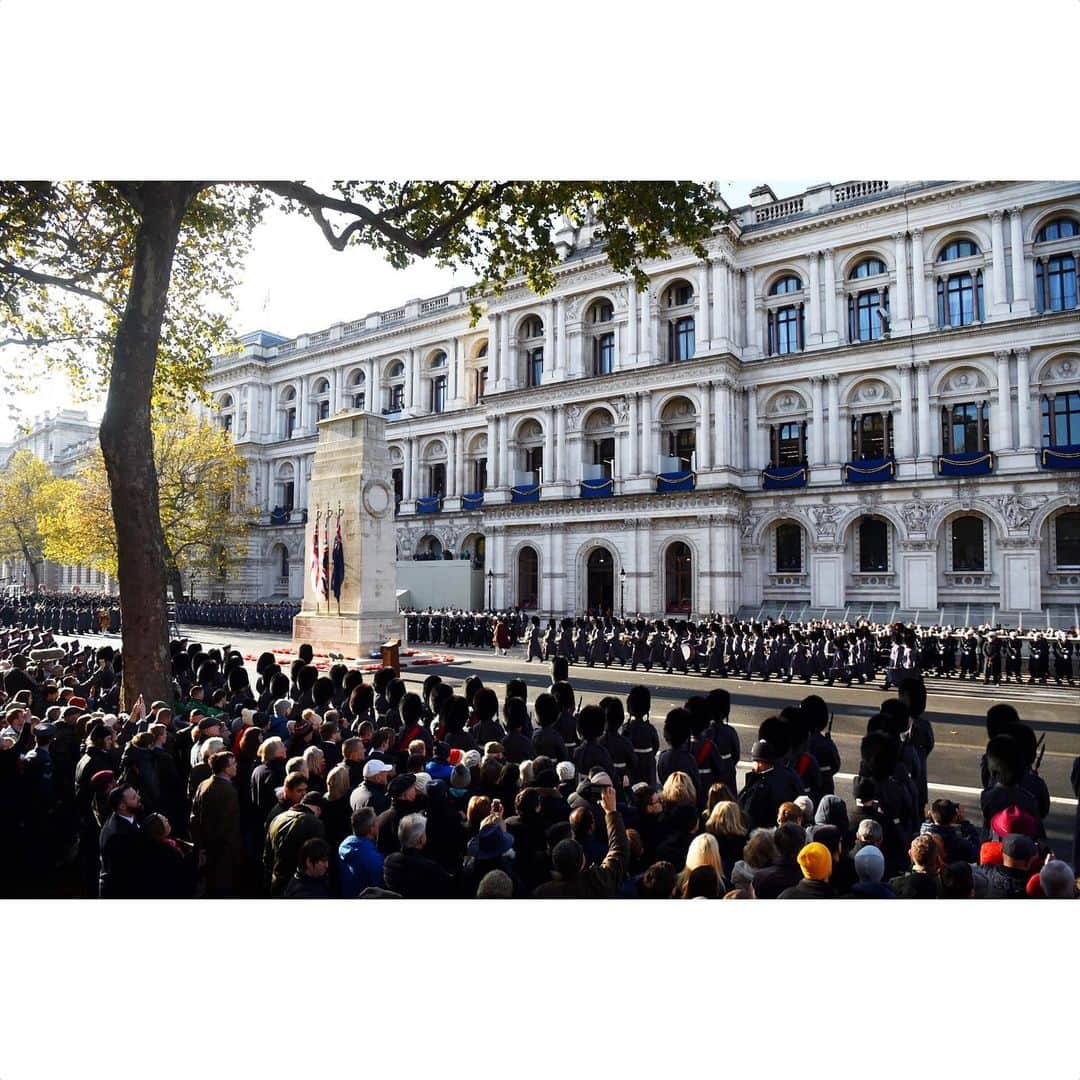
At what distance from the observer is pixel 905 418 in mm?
30312

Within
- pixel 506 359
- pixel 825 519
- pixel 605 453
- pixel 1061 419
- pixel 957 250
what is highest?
pixel 957 250

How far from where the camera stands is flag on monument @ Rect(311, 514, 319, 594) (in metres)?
21.5

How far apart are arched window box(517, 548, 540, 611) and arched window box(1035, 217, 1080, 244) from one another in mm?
25529

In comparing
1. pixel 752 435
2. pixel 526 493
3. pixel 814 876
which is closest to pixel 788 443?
pixel 752 435

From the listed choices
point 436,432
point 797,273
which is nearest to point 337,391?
point 436,432

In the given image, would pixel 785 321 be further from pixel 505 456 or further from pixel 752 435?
pixel 505 456

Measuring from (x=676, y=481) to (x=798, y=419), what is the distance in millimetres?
6151

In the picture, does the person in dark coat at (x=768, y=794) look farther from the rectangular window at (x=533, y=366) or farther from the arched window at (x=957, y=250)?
the rectangular window at (x=533, y=366)

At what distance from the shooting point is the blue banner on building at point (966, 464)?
2798cm

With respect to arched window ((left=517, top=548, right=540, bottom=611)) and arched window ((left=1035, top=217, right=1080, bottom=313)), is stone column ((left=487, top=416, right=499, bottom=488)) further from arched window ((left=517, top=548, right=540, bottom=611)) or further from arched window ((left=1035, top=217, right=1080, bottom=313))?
arched window ((left=1035, top=217, right=1080, bottom=313))

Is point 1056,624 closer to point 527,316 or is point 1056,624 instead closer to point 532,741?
→ point 532,741

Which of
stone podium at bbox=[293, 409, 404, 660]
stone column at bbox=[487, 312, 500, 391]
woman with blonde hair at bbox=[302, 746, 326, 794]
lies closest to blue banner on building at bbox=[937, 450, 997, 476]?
stone podium at bbox=[293, 409, 404, 660]

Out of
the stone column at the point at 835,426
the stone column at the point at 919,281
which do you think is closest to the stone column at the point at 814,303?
the stone column at the point at 835,426

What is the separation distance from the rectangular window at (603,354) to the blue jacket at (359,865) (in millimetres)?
34586
